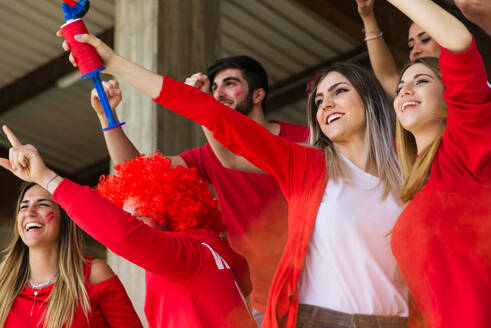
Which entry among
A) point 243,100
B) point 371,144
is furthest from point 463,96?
point 243,100

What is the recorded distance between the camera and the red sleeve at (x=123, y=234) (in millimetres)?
2131

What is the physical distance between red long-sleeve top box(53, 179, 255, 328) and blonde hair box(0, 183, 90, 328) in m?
Answer: 0.66

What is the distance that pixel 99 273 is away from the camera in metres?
3.03

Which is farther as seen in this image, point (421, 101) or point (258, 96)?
point (258, 96)

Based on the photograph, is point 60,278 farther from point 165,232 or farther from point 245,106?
point 245,106

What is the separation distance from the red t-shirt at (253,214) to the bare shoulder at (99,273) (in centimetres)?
55

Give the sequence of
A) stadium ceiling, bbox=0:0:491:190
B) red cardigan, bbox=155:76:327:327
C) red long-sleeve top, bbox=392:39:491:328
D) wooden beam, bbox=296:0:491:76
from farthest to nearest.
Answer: stadium ceiling, bbox=0:0:491:190 → wooden beam, bbox=296:0:491:76 → red cardigan, bbox=155:76:327:327 → red long-sleeve top, bbox=392:39:491:328

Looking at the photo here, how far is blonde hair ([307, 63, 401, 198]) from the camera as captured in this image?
2.26 metres

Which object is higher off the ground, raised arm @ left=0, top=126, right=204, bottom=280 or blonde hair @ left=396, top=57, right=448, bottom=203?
blonde hair @ left=396, top=57, right=448, bottom=203

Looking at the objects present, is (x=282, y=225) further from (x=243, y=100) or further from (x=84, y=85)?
(x=84, y=85)

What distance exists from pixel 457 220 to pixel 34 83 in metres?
6.94

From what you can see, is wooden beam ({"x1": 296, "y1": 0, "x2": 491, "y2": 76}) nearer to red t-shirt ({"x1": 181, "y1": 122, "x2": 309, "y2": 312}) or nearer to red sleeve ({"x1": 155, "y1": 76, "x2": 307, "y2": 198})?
red t-shirt ({"x1": 181, "y1": 122, "x2": 309, "y2": 312})

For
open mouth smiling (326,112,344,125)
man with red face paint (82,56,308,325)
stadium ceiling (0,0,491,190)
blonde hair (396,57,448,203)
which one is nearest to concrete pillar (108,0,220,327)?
man with red face paint (82,56,308,325)

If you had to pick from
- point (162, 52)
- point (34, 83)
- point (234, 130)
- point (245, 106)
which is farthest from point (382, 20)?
point (234, 130)
